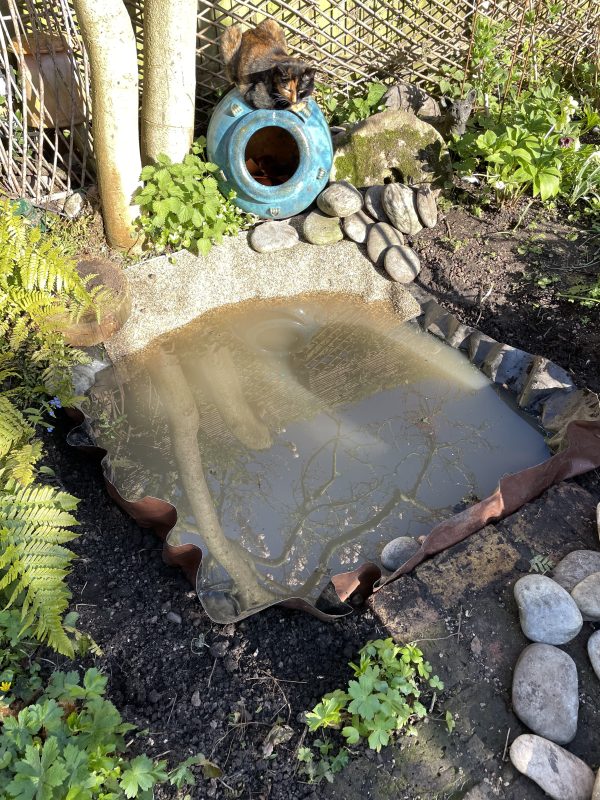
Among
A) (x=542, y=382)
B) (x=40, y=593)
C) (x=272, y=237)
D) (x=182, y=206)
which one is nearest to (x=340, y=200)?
(x=272, y=237)

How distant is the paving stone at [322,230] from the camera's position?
436cm

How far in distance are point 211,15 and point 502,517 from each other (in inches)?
Result: 157

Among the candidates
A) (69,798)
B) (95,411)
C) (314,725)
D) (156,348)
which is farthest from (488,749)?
(156,348)

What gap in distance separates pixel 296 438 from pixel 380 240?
171 centimetres

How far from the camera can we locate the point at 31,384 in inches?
125

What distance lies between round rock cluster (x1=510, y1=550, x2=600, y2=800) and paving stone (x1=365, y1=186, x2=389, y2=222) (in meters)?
2.72

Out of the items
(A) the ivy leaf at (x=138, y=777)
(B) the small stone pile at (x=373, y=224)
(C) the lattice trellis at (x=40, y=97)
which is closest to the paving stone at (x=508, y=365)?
(B) the small stone pile at (x=373, y=224)

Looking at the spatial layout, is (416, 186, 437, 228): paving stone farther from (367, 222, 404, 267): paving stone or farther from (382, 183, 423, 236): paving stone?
(367, 222, 404, 267): paving stone

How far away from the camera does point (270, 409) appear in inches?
142

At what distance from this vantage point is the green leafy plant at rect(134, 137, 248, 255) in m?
4.02

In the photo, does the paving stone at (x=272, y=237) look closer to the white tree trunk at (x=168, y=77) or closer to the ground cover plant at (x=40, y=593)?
the white tree trunk at (x=168, y=77)

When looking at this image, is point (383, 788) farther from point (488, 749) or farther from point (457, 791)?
point (488, 749)

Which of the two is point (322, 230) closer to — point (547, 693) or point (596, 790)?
point (547, 693)

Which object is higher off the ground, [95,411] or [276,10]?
[276,10]
